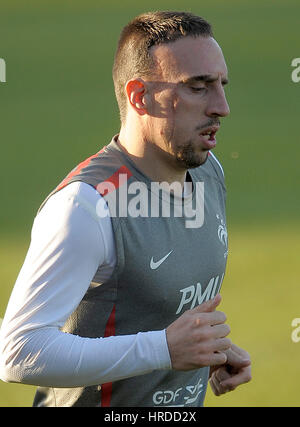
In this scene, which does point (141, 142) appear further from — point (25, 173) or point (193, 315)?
point (25, 173)

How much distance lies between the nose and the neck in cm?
21

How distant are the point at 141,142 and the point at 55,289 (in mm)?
698

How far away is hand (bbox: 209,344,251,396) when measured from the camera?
327cm

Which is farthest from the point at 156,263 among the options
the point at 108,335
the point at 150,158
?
the point at 150,158

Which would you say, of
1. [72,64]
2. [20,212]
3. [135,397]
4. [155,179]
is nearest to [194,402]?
[135,397]

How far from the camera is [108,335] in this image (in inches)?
117

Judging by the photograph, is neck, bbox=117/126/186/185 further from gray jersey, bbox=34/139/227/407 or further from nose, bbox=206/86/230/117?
nose, bbox=206/86/230/117

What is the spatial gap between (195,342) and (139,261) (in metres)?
0.38

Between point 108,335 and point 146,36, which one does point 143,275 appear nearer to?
point 108,335

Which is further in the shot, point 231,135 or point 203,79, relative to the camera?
point 231,135

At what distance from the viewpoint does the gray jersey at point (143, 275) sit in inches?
116

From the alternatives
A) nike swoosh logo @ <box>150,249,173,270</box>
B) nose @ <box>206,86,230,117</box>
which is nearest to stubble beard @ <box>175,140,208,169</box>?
nose @ <box>206,86,230,117</box>

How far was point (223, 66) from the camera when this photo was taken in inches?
121

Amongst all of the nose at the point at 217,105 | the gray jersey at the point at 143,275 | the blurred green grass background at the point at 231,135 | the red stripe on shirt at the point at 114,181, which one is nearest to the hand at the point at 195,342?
the gray jersey at the point at 143,275
